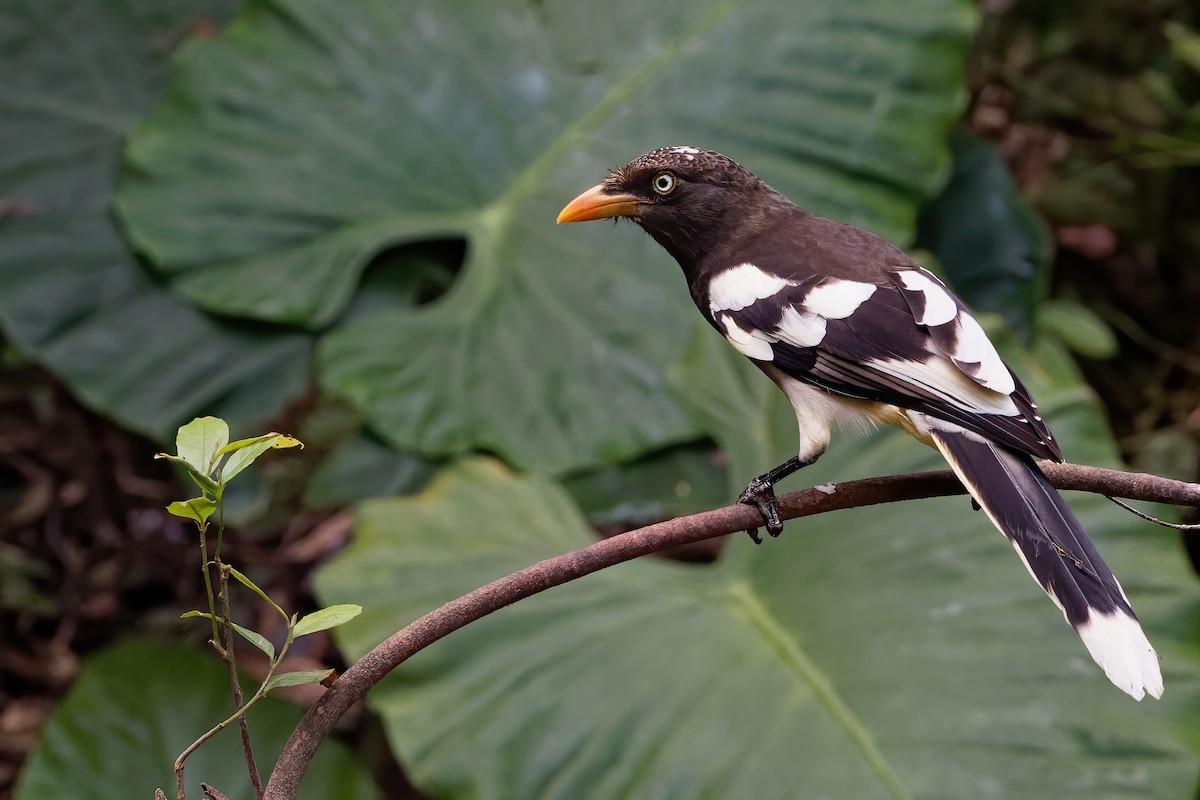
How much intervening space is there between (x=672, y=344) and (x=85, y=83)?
1380 millimetres

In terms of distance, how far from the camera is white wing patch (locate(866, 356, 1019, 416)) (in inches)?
43.1

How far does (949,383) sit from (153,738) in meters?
1.39

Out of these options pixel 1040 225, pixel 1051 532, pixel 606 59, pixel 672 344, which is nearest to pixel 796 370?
pixel 1051 532

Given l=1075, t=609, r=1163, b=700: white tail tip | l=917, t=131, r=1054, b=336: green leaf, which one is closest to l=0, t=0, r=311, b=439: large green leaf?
l=917, t=131, r=1054, b=336: green leaf

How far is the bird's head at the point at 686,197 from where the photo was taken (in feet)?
4.30

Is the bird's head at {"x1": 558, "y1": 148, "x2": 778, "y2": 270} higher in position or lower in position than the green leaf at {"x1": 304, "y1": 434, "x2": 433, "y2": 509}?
higher

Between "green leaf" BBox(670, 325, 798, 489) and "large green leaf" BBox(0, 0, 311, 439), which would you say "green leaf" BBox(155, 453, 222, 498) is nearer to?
"green leaf" BBox(670, 325, 798, 489)

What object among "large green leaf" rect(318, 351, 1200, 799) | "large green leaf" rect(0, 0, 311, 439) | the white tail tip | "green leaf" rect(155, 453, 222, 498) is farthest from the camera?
"large green leaf" rect(0, 0, 311, 439)

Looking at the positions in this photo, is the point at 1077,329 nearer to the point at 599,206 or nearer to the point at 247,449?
the point at 599,206

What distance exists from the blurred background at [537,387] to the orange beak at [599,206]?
64 centimetres

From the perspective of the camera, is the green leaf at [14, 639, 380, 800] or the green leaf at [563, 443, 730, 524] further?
the green leaf at [563, 443, 730, 524]

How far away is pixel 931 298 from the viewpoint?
1199 millimetres

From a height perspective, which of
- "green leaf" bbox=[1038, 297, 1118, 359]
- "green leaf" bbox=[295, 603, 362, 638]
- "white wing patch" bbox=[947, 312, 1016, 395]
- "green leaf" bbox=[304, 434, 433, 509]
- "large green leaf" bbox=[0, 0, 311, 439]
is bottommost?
"green leaf" bbox=[304, 434, 433, 509]

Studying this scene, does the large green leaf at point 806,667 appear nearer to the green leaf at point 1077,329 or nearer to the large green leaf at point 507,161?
the large green leaf at point 507,161
